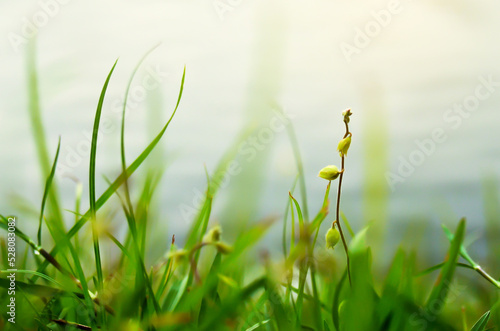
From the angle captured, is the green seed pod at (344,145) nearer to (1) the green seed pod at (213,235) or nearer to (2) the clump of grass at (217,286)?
(2) the clump of grass at (217,286)

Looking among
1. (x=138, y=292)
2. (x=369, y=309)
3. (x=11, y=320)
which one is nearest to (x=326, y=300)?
(x=369, y=309)

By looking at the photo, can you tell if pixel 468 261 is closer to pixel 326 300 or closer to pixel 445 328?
pixel 445 328

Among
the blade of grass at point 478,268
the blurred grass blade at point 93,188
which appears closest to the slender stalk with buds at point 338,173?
the blade of grass at point 478,268

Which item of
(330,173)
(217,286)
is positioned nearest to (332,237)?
(330,173)

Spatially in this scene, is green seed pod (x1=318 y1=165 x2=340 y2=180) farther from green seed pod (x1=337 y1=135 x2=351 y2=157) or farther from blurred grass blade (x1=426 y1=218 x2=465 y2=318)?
blurred grass blade (x1=426 y1=218 x2=465 y2=318)

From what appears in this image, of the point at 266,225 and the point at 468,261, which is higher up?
the point at 266,225
